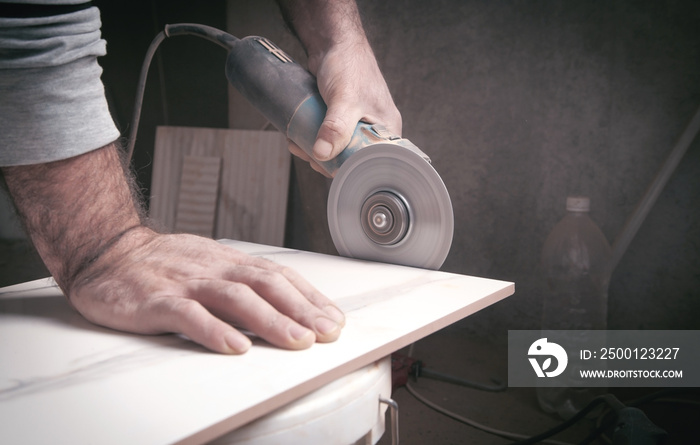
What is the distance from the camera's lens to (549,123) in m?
2.28

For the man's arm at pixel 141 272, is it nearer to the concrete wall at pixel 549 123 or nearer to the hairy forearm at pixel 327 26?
the hairy forearm at pixel 327 26

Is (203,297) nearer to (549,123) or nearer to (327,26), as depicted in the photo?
(327,26)

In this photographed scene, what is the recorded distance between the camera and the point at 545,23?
221 cm

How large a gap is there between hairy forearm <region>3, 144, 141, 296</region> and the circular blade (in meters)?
0.51

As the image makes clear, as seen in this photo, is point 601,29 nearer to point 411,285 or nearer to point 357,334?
point 411,285

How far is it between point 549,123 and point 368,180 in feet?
4.79

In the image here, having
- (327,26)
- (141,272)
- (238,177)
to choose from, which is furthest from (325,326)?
(238,177)

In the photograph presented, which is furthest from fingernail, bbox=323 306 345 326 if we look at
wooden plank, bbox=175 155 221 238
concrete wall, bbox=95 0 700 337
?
wooden plank, bbox=175 155 221 238

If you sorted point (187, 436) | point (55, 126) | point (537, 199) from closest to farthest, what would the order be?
point (187, 436) → point (55, 126) → point (537, 199)

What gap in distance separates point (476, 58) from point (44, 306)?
2111 millimetres

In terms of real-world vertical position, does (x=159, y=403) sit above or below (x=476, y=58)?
below

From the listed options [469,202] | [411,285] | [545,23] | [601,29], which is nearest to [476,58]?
[545,23]

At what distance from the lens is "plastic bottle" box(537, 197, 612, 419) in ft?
6.71

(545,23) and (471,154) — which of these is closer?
(545,23)
